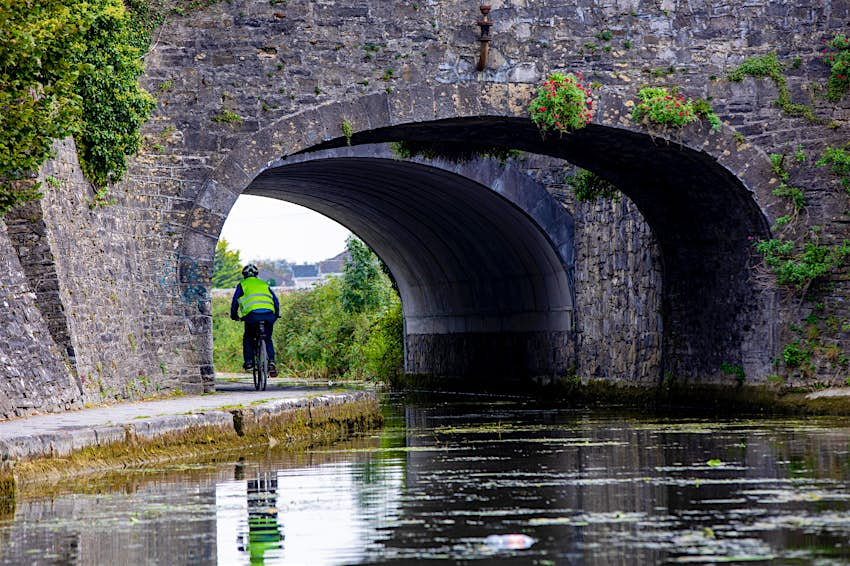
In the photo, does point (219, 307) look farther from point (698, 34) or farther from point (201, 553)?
point (201, 553)

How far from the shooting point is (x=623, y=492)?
24.8 feet

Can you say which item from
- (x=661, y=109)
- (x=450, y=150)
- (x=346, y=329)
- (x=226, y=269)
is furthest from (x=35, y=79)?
(x=226, y=269)

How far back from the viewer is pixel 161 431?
1007 cm

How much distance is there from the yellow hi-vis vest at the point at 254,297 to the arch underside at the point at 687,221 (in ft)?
5.95

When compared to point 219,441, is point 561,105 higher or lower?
higher

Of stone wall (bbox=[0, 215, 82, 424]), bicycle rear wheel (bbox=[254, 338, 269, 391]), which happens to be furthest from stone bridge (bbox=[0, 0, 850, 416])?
stone wall (bbox=[0, 215, 82, 424])

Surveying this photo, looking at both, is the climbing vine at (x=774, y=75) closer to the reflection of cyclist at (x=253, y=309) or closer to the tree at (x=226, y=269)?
the reflection of cyclist at (x=253, y=309)

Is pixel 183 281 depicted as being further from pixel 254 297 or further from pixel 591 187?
pixel 591 187

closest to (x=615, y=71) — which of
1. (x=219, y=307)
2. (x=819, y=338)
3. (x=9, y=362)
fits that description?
(x=819, y=338)

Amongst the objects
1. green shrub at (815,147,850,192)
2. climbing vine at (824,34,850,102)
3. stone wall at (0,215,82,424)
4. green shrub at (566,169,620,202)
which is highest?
climbing vine at (824,34,850,102)

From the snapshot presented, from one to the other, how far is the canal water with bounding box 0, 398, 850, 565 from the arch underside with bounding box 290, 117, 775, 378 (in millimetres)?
5777

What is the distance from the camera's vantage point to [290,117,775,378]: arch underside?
1698 cm

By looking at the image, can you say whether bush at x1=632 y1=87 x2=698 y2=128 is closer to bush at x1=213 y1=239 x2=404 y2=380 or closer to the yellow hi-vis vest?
the yellow hi-vis vest

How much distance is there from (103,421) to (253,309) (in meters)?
5.99
